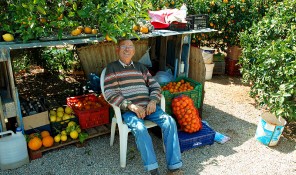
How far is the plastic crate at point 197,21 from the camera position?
17.0ft

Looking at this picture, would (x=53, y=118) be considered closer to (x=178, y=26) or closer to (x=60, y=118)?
(x=60, y=118)

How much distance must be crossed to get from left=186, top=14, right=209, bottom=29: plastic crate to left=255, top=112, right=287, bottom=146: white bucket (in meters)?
2.02

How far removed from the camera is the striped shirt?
417cm

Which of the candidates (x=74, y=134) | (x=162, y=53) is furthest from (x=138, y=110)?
(x=162, y=53)

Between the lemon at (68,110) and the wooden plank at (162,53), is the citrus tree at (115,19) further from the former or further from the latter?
the wooden plank at (162,53)

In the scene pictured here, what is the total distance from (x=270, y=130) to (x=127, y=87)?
2.48 metres

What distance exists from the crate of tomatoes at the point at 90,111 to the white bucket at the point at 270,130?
267 cm

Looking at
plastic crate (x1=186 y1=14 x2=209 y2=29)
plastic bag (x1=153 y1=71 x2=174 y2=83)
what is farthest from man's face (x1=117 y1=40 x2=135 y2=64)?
plastic crate (x1=186 y1=14 x2=209 y2=29)

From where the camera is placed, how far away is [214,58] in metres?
8.38

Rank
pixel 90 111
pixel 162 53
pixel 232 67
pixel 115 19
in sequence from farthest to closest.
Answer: pixel 232 67
pixel 162 53
pixel 90 111
pixel 115 19

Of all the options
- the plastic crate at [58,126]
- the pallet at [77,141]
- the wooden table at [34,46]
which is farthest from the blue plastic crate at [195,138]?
the plastic crate at [58,126]

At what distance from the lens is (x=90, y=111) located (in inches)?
185

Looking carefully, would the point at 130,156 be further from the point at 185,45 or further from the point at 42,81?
the point at 42,81

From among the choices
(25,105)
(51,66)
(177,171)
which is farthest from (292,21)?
(51,66)
